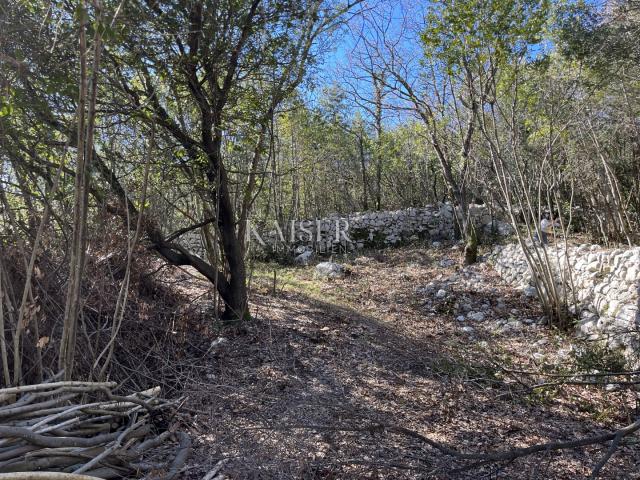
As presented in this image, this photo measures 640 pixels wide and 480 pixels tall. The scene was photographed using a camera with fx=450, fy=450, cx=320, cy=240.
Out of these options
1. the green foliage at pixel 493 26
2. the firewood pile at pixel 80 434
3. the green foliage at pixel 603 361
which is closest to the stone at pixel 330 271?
the green foliage at pixel 493 26

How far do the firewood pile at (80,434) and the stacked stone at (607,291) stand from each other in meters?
3.85

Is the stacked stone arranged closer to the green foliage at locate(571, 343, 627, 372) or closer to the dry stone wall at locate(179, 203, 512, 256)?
the green foliage at locate(571, 343, 627, 372)

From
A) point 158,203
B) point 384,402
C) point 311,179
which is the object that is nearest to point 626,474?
point 384,402

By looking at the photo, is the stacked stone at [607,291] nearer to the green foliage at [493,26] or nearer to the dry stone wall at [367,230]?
the green foliage at [493,26]

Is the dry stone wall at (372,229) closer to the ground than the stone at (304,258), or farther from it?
farther from it

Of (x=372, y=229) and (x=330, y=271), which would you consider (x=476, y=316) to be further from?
(x=372, y=229)

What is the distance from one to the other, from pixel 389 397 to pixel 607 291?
3.27 metres

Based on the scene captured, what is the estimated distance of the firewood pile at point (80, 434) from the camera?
185 centimetres

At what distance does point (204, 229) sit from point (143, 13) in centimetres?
242

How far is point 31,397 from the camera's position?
2.04m

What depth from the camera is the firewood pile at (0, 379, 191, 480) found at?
1.85 m

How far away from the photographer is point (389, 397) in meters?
3.46

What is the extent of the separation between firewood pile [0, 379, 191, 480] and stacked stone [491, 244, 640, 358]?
3.85 m

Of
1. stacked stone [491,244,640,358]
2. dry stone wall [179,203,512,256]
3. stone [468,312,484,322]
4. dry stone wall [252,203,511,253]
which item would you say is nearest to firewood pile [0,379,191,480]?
stacked stone [491,244,640,358]
